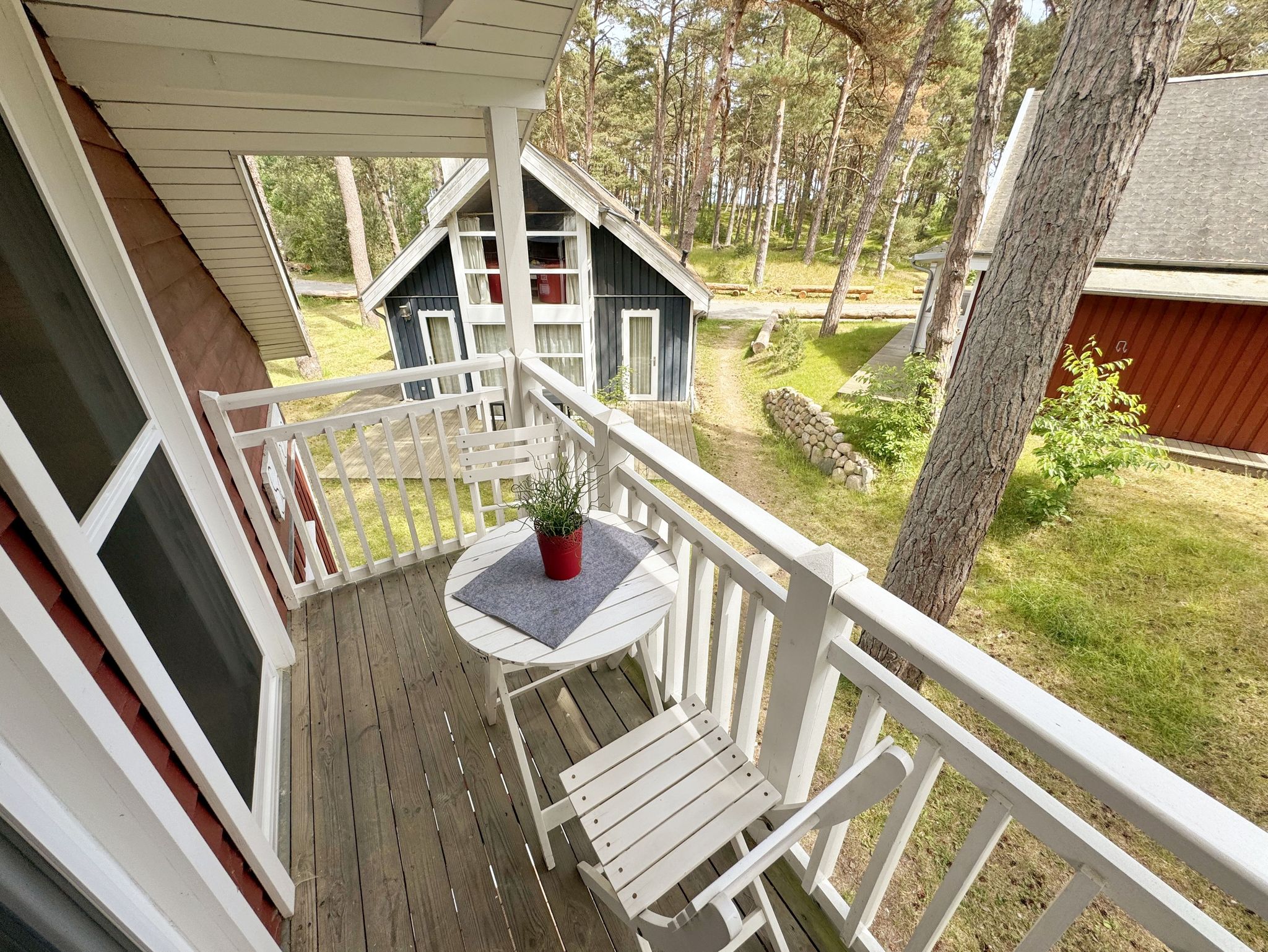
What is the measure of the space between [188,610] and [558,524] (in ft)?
3.44

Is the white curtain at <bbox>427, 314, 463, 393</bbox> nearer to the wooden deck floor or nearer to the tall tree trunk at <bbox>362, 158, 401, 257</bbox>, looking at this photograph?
the wooden deck floor

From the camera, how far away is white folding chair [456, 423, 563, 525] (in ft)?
7.13

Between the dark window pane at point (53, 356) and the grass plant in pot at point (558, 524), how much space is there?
0.95 metres

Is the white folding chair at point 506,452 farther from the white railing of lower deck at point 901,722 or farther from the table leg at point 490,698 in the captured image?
the table leg at point 490,698

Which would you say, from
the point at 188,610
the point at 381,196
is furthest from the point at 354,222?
the point at 188,610

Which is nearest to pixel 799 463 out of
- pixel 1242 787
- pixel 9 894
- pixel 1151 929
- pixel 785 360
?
pixel 785 360

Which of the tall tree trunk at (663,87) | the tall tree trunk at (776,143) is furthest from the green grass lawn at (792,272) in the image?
the tall tree trunk at (663,87)

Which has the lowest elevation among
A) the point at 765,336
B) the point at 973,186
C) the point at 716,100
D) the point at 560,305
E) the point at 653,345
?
the point at 765,336

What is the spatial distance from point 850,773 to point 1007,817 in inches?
10.7

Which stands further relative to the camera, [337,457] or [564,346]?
[564,346]

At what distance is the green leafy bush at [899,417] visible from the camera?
6996 mm

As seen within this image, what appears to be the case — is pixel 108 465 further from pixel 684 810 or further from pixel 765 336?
pixel 765 336

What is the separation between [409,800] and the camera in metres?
1.74

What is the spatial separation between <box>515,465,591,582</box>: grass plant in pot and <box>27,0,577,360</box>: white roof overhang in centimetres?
171
